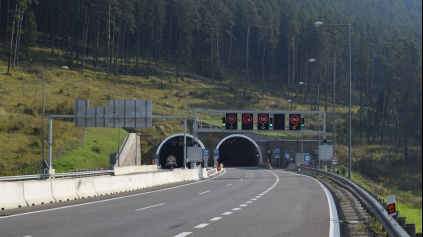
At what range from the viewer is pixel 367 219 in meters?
14.0

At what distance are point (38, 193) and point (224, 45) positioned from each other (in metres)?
117

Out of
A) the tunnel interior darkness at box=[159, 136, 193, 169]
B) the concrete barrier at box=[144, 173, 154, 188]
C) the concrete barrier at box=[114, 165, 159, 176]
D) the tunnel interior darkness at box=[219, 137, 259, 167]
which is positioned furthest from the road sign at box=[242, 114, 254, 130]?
the tunnel interior darkness at box=[219, 137, 259, 167]

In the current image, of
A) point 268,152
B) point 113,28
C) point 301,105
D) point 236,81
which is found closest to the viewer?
point 268,152

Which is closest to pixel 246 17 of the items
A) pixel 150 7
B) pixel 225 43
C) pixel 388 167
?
pixel 225 43

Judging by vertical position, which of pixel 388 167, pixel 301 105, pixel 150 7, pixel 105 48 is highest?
pixel 150 7

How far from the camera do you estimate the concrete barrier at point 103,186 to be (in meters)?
22.7

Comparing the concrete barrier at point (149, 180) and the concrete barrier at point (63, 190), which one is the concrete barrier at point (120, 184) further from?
→ the concrete barrier at point (63, 190)

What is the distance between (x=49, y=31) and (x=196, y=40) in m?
37.3

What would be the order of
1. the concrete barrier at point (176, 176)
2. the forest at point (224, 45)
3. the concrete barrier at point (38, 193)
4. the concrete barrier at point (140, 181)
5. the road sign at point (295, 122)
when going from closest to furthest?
the concrete barrier at point (38, 193), the concrete barrier at point (140, 181), the concrete barrier at point (176, 176), the road sign at point (295, 122), the forest at point (224, 45)

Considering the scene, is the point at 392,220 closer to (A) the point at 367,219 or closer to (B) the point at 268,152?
(A) the point at 367,219

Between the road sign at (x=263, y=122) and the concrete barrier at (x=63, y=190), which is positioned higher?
the road sign at (x=263, y=122)

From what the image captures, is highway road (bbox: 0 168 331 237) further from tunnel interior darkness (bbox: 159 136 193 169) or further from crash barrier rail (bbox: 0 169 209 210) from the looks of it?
tunnel interior darkness (bbox: 159 136 193 169)

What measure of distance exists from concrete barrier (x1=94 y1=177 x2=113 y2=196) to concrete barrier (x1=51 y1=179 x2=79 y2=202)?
2111mm

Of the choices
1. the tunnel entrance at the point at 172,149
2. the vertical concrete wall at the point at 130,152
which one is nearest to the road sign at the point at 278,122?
the vertical concrete wall at the point at 130,152
